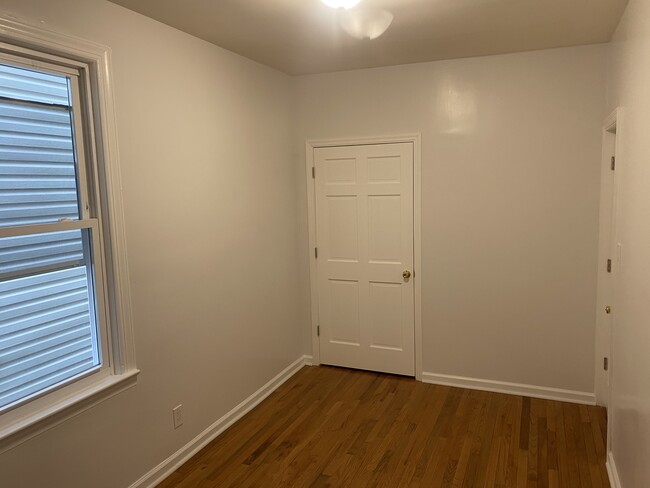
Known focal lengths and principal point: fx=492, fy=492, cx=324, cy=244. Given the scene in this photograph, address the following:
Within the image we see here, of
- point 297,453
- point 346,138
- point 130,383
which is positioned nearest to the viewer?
point 130,383

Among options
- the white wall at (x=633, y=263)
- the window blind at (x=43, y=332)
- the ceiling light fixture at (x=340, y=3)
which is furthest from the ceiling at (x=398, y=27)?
the window blind at (x=43, y=332)

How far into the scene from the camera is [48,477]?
212 centimetres

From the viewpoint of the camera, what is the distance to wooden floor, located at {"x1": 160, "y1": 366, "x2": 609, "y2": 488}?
2.72 metres

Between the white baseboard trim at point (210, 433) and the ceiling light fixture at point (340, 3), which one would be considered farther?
the white baseboard trim at point (210, 433)

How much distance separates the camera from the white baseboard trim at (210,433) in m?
2.70

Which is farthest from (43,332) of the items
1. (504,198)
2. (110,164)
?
(504,198)

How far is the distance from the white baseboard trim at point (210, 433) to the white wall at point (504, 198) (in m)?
1.21

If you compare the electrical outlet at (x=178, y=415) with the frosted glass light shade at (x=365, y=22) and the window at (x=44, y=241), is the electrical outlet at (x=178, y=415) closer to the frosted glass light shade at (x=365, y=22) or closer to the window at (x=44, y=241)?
the window at (x=44, y=241)

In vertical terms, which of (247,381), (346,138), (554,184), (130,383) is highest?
(346,138)

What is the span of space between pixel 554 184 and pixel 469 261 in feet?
2.66

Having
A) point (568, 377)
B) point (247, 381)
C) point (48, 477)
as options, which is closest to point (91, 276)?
point (48, 477)

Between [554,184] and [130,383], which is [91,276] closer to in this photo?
[130,383]

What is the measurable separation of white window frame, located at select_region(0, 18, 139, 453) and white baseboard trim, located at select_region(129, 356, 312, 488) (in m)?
0.57

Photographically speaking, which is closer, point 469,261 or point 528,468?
point 528,468
